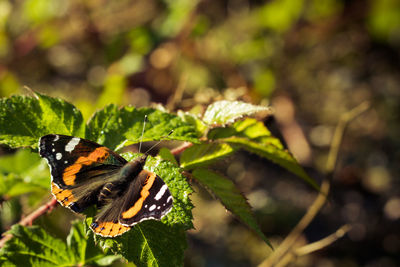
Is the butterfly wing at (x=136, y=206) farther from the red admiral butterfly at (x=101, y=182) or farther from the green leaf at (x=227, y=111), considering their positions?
the green leaf at (x=227, y=111)

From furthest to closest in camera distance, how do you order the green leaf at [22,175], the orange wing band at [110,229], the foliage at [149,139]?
the green leaf at [22,175]
the foliage at [149,139]
the orange wing band at [110,229]

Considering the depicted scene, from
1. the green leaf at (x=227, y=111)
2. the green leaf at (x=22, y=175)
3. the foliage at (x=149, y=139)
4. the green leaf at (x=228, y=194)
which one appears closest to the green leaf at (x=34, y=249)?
the foliage at (x=149, y=139)

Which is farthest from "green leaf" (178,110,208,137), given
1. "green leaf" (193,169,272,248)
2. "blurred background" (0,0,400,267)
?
"blurred background" (0,0,400,267)

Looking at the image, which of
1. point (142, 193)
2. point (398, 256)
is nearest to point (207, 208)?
point (398, 256)

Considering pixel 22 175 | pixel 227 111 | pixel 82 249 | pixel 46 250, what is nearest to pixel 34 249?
pixel 46 250

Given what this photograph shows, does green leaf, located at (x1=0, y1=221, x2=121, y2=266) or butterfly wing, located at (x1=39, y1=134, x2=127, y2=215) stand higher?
butterfly wing, located at (x1=39, y1=134, x2=127, y2=215)

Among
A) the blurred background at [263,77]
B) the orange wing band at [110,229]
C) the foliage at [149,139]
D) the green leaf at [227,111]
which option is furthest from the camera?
the blurred background at [263,77]

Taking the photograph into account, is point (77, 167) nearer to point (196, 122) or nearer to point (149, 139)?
point (149, 139)

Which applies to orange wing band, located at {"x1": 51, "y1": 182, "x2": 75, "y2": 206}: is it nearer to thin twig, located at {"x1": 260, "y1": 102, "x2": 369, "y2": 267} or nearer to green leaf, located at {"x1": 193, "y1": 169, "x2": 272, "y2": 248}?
green leaf, located at {"x1": 193, "y1": 169, "x2": 272, "y2": 248}
